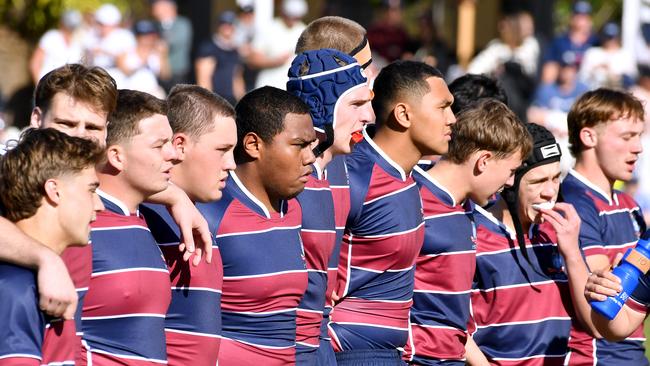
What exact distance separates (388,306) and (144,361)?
1.62 metres

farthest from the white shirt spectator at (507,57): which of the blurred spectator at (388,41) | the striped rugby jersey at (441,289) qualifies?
the striped rugby jersey at (441,289)

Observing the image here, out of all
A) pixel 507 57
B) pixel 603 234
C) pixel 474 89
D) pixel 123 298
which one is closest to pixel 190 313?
pixel 123 298

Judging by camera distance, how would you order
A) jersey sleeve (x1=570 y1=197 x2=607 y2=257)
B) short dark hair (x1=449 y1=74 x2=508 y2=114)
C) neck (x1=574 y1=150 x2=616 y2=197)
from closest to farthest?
jersey sleeve (x1=570 y1=197 x2=607 y2=257) → neck (x1=574 y1=150 x2=616 y2=197) → short dark hair (x1=449 y1=74 x2=508 y2=114)

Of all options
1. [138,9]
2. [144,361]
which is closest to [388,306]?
[144,361]

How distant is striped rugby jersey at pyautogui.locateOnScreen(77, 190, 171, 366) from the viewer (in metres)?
4.72

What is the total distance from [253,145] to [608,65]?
42.0 feet

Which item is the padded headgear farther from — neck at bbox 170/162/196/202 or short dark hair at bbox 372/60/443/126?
neck at bbox 170/162/196/202

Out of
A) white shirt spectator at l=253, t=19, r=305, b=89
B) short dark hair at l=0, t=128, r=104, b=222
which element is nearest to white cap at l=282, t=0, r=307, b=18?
white shirt spectator at l=253, t=19, r=305, b=89

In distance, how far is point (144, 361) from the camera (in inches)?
190

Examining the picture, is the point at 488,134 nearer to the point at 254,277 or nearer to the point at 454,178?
the point at 454,178

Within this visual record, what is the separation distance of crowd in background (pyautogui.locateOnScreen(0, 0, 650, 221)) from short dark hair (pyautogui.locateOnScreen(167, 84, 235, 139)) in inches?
294

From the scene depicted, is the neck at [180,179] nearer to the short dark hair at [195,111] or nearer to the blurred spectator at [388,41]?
the short dark hair at [195,111]

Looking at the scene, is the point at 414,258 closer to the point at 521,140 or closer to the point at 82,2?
the point at 521,140

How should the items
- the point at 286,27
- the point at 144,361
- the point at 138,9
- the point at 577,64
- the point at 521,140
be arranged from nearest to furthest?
the point at 144,361 → the point at 521,140 → the point at 286,27 → the point at 577,64 → the point at 138,9
